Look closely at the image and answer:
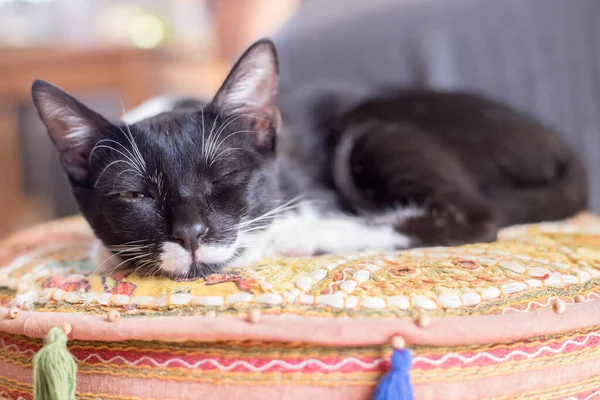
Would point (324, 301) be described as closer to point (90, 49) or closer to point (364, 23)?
point (364, 23)

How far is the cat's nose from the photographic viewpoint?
964 millimetres

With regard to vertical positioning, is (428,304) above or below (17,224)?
above

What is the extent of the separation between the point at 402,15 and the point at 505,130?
3.23 feet

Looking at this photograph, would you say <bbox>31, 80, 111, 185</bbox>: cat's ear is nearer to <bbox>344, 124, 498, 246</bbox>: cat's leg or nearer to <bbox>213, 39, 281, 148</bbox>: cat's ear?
<bbox>213, 39, 281, 148</bbox>: cat's ear

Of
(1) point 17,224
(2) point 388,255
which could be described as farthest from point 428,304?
(1) point 17,224

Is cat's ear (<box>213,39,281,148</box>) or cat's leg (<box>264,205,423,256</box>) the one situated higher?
cat's ear (<box>213,39,281,148</box>)

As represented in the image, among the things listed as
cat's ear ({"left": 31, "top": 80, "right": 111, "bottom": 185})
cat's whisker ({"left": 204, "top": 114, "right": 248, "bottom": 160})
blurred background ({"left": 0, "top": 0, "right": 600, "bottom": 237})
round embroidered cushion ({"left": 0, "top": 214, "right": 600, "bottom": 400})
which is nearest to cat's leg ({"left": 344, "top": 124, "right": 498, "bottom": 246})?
round embroidered cushion ({"left": 0, "top": 214, "right": 600, "bottom": 400})

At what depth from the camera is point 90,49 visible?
283 centimetres

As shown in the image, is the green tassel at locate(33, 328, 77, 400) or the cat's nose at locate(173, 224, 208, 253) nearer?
the green tassel at locate(33, 328, 77, 400)

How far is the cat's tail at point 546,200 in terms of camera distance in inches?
60.7

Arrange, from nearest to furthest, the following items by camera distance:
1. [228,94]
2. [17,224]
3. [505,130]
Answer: [228,94] → [505,130] → [17,224]

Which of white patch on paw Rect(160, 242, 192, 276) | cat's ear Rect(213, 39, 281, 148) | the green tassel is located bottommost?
the green tassel

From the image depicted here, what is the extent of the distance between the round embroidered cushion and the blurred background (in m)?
0.60

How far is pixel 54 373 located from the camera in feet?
2.64
